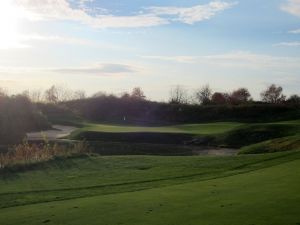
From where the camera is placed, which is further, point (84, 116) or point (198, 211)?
point (84, 116)

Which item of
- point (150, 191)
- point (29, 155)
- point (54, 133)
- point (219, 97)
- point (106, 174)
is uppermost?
point (219, 97)

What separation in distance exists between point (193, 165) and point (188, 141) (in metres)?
28.2

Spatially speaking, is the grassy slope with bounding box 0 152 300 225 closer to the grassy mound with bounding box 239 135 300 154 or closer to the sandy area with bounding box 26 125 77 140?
the grassy mound with bounding box 239 135 300 154

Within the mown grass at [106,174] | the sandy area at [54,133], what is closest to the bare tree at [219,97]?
the sandy area at [54,133]

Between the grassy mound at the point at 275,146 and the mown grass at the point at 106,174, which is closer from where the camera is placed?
the mown grass at the point at 106,174

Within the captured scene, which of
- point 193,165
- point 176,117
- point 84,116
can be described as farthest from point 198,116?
point 193,165

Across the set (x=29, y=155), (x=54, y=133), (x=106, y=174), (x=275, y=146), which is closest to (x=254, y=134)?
(x=275, y=146)

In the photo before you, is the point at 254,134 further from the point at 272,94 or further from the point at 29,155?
the point at 272,94

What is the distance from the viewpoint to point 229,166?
24516mm

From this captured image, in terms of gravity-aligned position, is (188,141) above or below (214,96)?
below

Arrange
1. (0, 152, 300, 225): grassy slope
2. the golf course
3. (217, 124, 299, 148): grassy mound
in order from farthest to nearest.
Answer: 1. (217, 124, 299, 148): grassy mound
2. the golf course
3. (0, 152, 300, 225): grassy slope

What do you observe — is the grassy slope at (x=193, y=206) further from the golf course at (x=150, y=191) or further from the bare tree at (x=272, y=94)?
the bare tree at (x=272, y=94)

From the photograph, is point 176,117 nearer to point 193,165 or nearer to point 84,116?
point 84,116

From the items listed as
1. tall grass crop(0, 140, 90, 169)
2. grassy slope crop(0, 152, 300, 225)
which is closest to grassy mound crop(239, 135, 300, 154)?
tall grass crop(0, 140, 90, 169)
